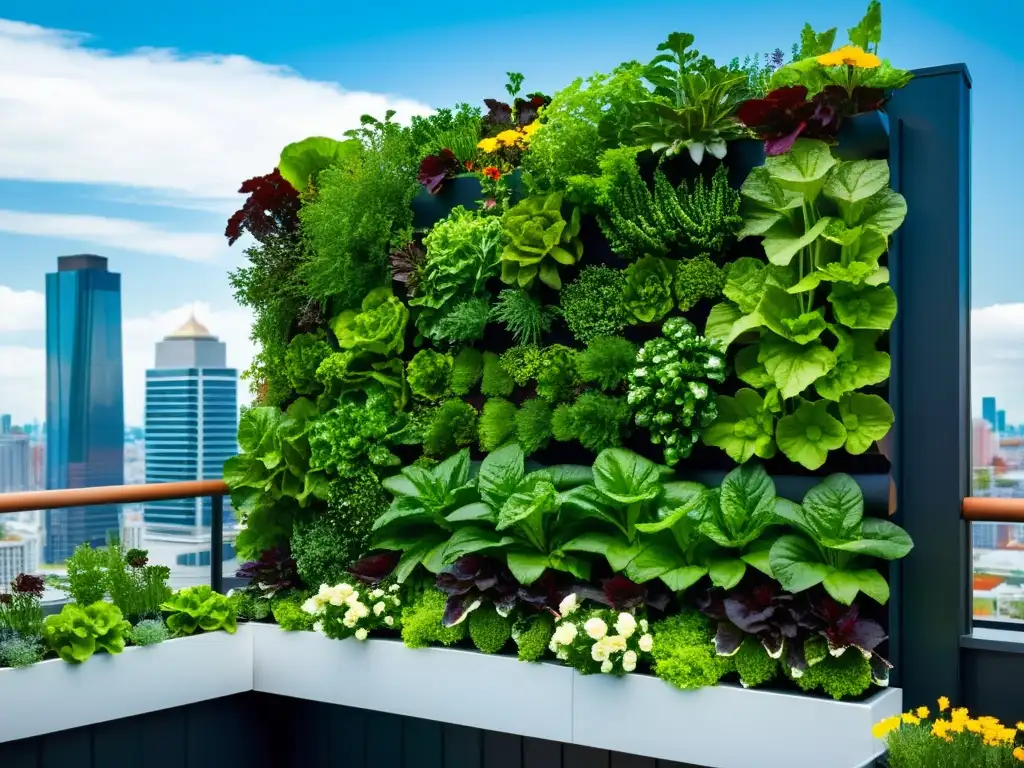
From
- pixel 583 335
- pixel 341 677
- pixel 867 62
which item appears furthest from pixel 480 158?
pixel 341 677

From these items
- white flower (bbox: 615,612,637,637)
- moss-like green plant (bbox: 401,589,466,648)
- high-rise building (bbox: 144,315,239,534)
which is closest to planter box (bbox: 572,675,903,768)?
white flower (bbox: 615,612,637,637)

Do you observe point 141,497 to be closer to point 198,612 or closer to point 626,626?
point 198,612

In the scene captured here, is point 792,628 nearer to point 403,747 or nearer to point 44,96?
point 403,747

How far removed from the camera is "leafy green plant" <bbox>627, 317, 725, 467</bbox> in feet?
9.89

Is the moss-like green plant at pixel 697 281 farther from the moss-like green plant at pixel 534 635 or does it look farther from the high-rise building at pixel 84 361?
the high-rise building at pixel 84 361

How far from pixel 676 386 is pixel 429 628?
1.24m

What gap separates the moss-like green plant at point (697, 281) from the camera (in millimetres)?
3129

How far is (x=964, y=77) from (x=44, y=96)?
564cm

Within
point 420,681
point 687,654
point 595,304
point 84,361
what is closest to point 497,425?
point 595,304

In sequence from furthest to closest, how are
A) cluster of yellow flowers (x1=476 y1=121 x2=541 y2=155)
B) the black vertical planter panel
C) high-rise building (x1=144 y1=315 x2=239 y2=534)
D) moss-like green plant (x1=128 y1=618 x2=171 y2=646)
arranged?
1. high-rise building (x1=144 y1=315 x2=239 y2=534)
2. cluster of yellow flowers (x1=476 y1=121 x2=541 y2=155)
3. moss-like green plant (x1=128 y1=618 x2=171 y2=646)
4. the black vertical planter panel

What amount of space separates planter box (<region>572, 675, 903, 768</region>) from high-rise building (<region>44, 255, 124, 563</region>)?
3276 mm

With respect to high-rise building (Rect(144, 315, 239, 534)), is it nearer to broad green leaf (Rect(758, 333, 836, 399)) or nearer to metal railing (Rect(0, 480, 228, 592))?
metal railing (Rect(0, 480, 228, 592))

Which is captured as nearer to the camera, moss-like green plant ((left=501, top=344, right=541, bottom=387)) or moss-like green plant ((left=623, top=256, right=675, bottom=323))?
moss-like green plant ((left=623, top=256, right=675, bottom=323))

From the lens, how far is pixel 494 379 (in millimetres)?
3578
